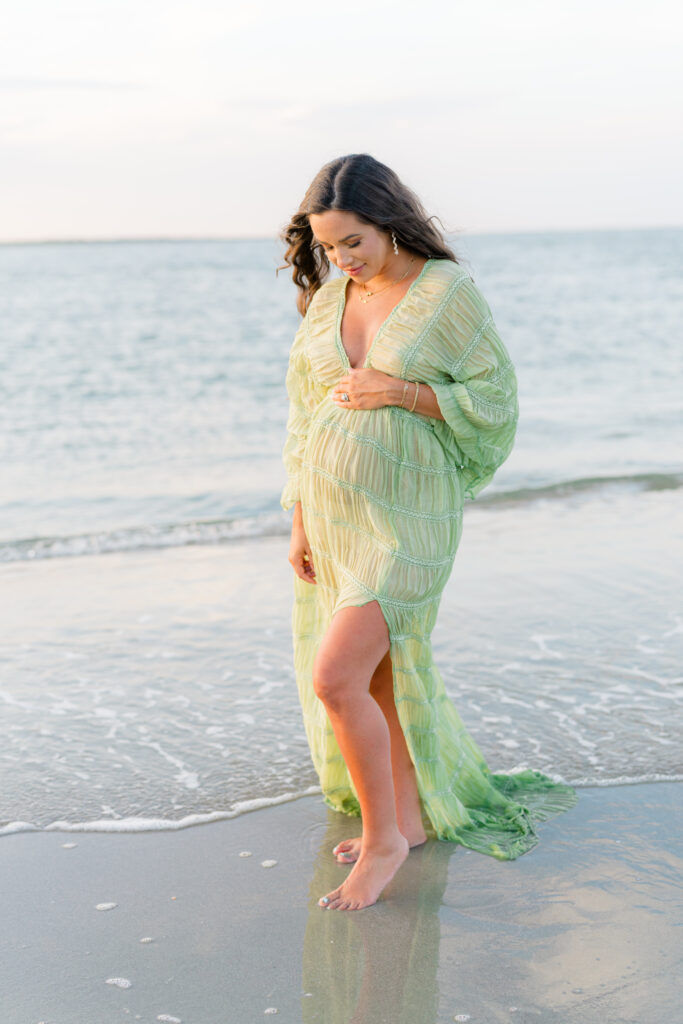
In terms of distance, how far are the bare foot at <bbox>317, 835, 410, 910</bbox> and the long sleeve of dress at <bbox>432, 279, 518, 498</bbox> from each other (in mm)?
1179

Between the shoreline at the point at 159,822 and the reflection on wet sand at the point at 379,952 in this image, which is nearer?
the reflection on wet sand at the point at 379,952

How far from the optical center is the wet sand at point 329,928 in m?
2.59

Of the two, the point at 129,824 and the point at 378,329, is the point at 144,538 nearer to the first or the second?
the point at 129,824

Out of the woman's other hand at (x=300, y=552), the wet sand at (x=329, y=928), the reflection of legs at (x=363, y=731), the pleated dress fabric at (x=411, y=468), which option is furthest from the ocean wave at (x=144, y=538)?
the reflection of legs at (x=363, y=731)

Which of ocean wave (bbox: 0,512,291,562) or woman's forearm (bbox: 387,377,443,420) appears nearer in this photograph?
woman's forearm (bbox: 387,377,443,420)

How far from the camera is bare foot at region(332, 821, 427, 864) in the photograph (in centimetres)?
329

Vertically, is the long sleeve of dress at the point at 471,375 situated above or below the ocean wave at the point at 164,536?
above

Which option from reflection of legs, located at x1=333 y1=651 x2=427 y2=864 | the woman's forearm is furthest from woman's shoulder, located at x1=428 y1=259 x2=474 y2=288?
reflection of legs, located at x1=333 y1=651 x2=427 y2=864

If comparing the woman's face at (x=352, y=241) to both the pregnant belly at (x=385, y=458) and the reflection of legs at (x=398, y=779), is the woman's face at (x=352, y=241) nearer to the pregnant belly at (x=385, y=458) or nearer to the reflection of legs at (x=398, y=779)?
the pregnant belly at (x=385, y=458)

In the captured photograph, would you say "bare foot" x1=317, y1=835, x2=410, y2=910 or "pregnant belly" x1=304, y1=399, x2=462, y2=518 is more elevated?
"pregnant belly" x1=304, y1=399, x2=462, y2=518

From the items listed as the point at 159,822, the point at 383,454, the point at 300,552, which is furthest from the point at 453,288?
the point at 159,822

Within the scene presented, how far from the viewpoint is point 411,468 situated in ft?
10.1

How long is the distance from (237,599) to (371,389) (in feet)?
10.4

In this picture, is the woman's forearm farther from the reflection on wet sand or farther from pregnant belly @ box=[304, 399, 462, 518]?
the reflection on wet sand
